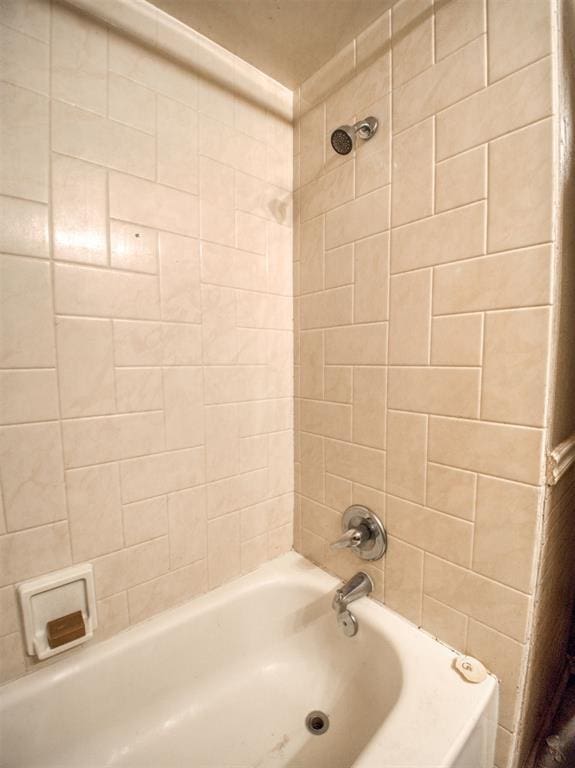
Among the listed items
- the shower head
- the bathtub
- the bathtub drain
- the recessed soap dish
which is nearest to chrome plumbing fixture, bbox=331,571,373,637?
the bathtub

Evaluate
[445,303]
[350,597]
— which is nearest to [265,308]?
[445,303]

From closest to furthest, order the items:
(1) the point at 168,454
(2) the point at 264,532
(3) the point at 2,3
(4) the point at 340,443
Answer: (3) the point at 2,3 < (1) the point at 168,454 < (4) the point at 340,443 < (2) the point at 264,532

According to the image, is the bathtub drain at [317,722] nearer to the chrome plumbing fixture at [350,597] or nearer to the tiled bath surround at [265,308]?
the chrome plumbing fixture at [350,597]

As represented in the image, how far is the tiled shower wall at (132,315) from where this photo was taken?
2.25 feet

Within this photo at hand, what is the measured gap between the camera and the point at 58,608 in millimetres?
748

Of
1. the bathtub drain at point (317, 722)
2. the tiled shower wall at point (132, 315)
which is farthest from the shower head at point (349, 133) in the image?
the bathtub drain at point (317, 722)

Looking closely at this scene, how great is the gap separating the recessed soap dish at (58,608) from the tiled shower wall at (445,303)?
690mm

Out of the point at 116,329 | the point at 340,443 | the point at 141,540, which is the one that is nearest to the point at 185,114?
the point at 116,329

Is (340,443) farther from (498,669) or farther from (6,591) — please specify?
(6,591)

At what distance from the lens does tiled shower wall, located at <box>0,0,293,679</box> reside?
685mm

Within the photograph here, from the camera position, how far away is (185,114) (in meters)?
0.87

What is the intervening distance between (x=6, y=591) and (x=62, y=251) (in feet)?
2.44

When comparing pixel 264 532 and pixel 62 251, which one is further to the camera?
pixel 264 532

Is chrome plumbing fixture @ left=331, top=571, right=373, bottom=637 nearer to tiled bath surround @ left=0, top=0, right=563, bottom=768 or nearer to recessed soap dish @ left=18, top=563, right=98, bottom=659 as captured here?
tiled bath surround @ left=0, top=0, right=563, bottom=768
